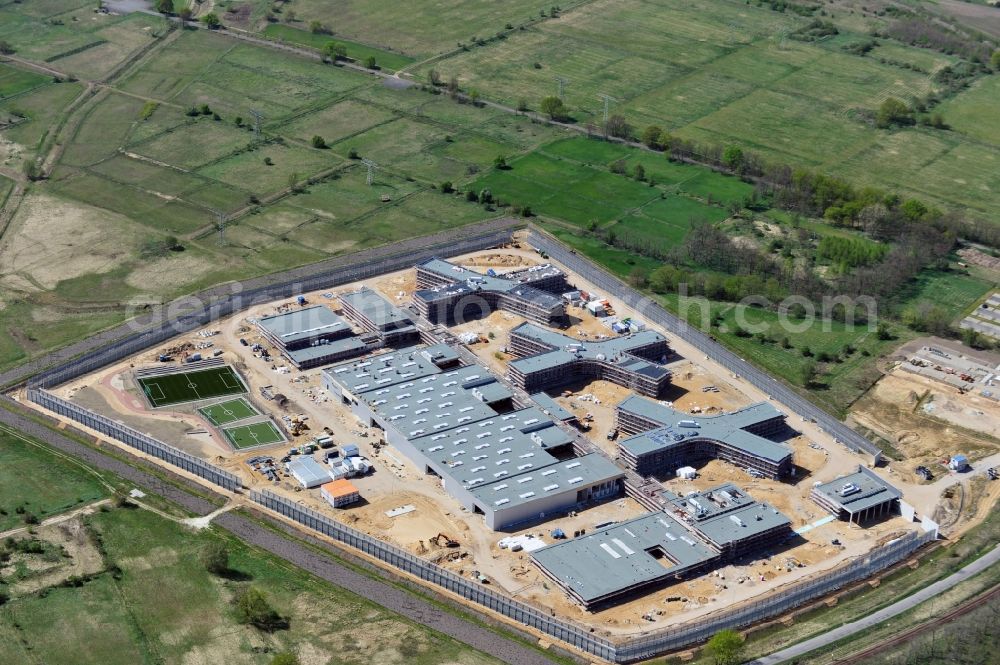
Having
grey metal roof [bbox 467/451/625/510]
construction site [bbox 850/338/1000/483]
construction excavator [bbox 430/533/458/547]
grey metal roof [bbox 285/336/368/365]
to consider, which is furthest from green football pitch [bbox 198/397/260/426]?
construction site [bbox 850/338/1000/483]

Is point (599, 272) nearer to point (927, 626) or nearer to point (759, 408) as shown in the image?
point (759, 408)

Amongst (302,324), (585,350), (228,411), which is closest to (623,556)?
(585,350)

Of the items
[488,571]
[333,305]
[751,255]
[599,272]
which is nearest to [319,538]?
[488,571]

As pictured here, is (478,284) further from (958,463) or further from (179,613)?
(179,613)

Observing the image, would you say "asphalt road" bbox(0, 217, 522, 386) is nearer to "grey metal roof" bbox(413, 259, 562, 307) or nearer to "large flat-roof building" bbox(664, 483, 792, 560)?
"grey metal roof" bbox(413, 259, 562, 307)

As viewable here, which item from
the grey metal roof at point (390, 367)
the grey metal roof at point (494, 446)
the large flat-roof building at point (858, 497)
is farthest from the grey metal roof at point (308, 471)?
the large flat-roof building at point (858, 497)

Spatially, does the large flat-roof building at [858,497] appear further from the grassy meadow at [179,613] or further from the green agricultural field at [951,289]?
the green agricultural field at [951,289]
